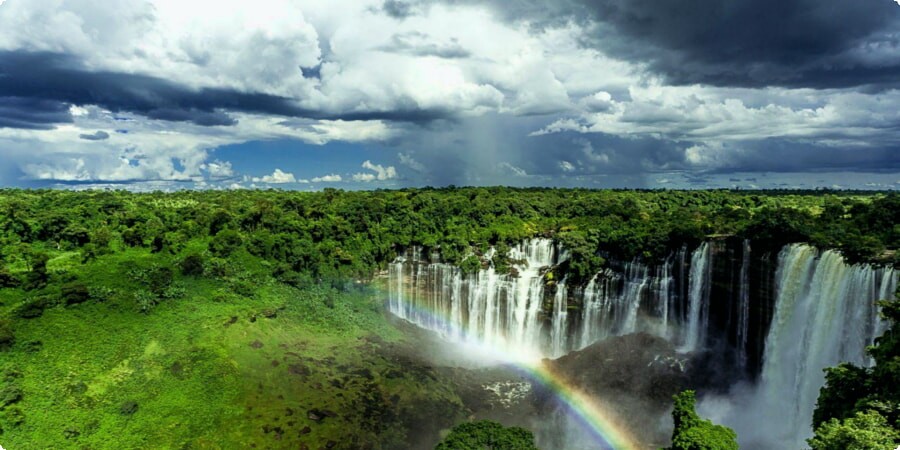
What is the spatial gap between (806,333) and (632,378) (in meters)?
15.7

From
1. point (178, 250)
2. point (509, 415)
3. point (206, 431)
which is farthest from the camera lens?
point (178, 250)

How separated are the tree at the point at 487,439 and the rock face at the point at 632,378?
13.3m

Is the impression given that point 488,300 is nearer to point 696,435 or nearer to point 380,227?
point 380,227

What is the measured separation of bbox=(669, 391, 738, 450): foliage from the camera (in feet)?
81.3

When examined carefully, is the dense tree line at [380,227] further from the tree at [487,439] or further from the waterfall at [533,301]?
the tree at [487,439]

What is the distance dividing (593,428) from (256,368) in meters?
31.4

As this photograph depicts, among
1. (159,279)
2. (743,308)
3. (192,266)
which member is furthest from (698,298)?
(159,279)

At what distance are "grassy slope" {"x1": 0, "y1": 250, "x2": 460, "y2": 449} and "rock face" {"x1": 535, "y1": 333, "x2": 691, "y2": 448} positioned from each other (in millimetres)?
13144

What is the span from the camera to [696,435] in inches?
993

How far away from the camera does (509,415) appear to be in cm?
4709

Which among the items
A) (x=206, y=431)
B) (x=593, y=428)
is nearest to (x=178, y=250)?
(x=206, y=431)

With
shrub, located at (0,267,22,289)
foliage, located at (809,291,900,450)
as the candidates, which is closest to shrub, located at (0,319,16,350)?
shrub, located at (0,267,22,289)

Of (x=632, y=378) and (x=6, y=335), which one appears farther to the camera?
(x=632, y=378)

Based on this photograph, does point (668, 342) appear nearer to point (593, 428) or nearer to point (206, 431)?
point (593, 428)
